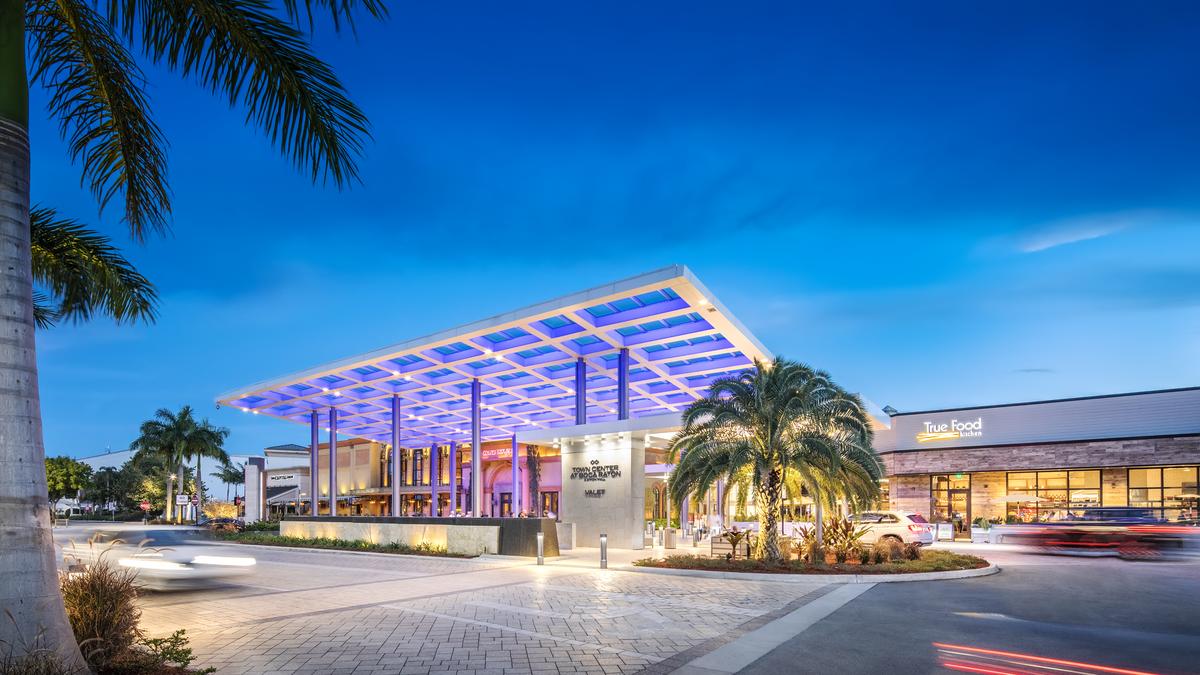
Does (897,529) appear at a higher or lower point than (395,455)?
lower

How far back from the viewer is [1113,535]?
78.5 ft

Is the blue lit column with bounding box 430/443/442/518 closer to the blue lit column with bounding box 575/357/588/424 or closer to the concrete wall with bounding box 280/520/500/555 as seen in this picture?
the concrete wall with bounding box 280/520/500/555

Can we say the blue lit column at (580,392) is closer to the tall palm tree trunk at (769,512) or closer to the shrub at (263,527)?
the tall palm tree trunk at (769,512)

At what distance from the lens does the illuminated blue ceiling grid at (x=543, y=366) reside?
25.1 m

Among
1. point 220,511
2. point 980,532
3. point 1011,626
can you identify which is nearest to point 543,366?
point 980,532

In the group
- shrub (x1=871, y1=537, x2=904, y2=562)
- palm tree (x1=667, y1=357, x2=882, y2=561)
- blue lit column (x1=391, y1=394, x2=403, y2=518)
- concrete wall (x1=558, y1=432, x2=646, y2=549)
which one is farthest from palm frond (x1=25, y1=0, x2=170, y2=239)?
blue lit column (x1=391, y1=394, x2=403, y2=518)

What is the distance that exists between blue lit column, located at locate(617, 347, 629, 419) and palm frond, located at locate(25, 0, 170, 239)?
70.6 ft

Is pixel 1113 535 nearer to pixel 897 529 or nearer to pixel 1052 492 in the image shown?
pixel 897 529

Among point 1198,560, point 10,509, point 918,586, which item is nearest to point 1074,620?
point 918,586

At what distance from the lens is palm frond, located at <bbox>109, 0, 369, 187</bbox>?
6188 mm

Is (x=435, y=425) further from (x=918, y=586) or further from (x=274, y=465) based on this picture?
(x=274, y=465)

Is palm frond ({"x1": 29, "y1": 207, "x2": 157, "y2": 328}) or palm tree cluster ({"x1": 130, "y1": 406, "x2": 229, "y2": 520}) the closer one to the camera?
palm frond ({"x1": 29, "y1": 207, "x2": 157, "y2": 328})

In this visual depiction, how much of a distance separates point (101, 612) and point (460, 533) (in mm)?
18094

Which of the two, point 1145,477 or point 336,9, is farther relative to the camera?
point 1145,477
